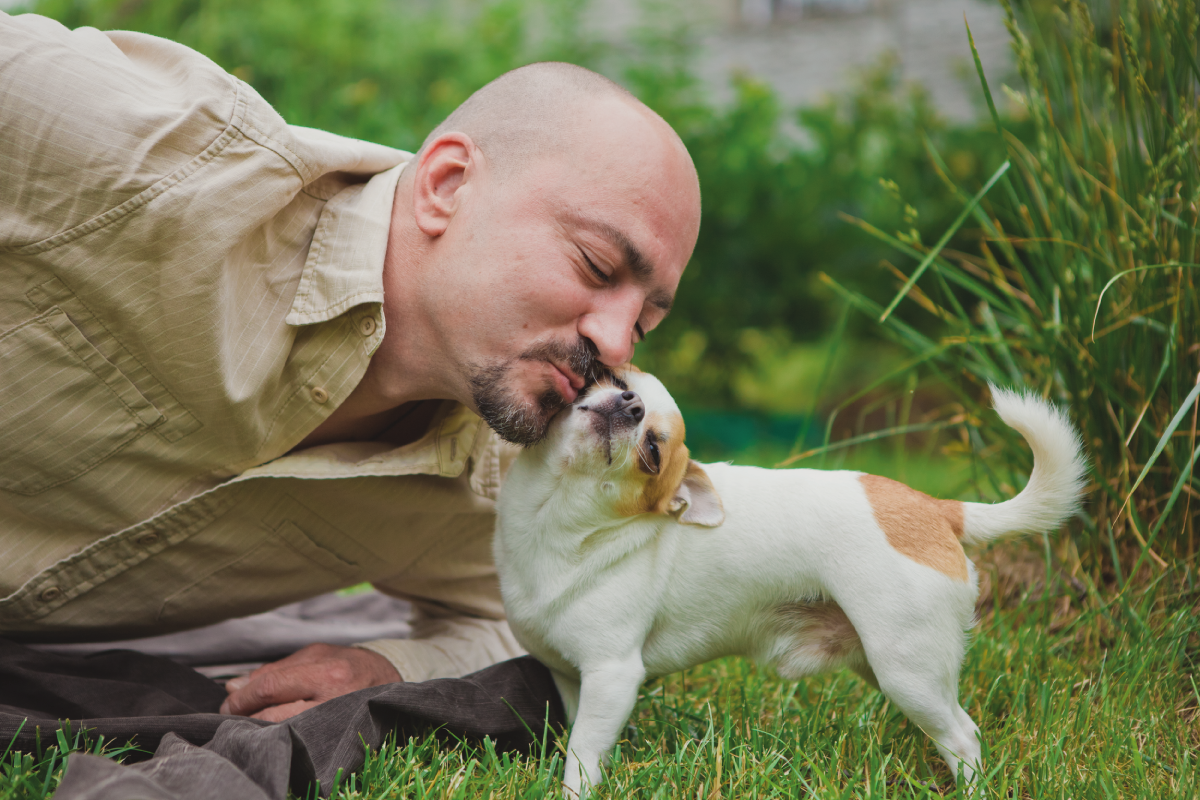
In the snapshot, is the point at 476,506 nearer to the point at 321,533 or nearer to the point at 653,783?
the point at 321,533

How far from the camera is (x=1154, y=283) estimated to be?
7.35 feet

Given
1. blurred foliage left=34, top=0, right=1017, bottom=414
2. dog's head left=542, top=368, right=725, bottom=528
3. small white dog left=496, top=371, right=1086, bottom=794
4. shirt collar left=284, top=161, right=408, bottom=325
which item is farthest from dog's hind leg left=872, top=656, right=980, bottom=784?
blurred foliage left=34, top=0, right=1017, bottom=414

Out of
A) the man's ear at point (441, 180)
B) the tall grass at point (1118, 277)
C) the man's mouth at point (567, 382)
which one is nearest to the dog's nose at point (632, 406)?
the man's mouth at point (567, 382)

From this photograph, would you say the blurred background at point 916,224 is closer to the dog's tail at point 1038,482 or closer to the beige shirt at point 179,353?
the dog's tail at point 1038,482

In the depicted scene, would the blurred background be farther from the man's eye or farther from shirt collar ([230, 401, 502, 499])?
shirt collar ([230, 401, 502, 499])

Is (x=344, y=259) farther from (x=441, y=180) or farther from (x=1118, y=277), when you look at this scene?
(x=1118, y=277)

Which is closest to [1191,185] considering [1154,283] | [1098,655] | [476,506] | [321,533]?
[1154,283]

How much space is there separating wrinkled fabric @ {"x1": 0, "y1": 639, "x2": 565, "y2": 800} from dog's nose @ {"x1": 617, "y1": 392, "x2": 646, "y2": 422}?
587mm

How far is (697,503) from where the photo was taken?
1.82 meters

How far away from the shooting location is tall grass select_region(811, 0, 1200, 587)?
7.13ft

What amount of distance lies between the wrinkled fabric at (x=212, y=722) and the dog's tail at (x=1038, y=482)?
921 mm

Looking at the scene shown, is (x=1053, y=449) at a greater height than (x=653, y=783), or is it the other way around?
(x=1053, y=449)

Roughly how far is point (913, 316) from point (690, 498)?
454cm

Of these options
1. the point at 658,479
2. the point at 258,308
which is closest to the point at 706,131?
the point at 258,308
